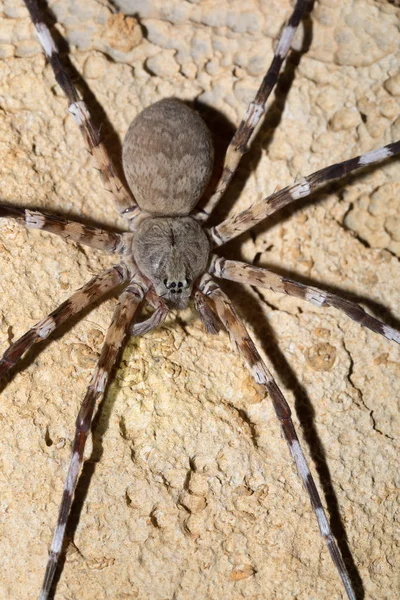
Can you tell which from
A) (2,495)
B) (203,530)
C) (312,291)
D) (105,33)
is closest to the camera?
(2,495)

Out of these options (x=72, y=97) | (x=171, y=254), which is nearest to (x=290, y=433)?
(x=171, y=254)

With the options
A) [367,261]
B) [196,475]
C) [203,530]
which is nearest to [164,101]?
[367,261]

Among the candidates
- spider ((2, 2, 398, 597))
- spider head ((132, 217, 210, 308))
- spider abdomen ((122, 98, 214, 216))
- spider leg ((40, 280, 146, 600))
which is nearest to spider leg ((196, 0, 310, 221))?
spider ((2, 2, 398, 597))

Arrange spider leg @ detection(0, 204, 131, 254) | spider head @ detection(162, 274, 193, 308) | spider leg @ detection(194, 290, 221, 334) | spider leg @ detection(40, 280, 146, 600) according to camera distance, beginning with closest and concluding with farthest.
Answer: spider leg @ detection(40, 280, 146, 600), spider leg @ detection(0, 204, 131, 254), spider leg @ detection(194, 290, 221, 334), spider head @ detection(162, 274, 193, 308)

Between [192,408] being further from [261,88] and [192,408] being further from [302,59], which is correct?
[302,59]

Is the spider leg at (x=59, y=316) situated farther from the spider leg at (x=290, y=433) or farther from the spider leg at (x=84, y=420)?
the spider leg at (x=290, y=433)

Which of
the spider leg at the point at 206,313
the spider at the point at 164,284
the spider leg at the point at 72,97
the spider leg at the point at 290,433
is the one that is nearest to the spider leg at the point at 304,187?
the spider at the point at 164,284

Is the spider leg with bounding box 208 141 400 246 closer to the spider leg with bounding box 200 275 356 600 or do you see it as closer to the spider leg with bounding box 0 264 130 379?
the spider leg with bounding box 200 275 356 600
